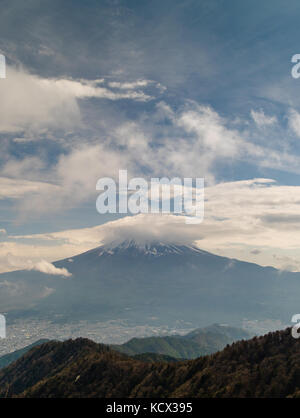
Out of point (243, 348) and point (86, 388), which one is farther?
point (86, 388)

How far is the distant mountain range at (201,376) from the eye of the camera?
3474 inches

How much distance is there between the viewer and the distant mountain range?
88.2 metres

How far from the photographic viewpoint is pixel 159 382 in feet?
385

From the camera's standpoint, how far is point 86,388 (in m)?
126

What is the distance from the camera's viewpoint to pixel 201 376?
344 ft

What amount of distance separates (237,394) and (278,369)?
13946mm
